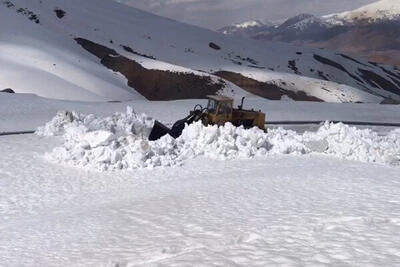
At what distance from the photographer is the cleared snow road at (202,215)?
22.4ft

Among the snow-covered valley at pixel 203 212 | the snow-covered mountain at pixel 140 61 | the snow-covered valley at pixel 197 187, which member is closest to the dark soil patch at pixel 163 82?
the snow-covered mountain at pixel 140 61

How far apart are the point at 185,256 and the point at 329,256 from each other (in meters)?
1.92

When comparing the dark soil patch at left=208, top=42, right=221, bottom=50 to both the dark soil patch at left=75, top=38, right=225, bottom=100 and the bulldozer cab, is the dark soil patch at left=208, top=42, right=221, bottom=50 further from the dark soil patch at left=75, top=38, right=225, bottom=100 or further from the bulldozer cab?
the bulldozer cab

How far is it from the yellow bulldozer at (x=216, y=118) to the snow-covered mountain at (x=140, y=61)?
22.8 meters

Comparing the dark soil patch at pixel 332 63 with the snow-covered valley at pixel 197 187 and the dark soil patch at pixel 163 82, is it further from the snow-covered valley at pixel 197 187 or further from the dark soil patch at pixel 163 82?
the snow-covered valley at pixel 197 187

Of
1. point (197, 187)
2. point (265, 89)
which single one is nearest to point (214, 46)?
point (265, 89)

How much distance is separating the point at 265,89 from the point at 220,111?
152 feet

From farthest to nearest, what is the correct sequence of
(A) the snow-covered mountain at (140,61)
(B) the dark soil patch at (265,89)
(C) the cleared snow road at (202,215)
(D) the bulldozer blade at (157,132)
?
(B) the dark soil patch at (265,89), (A) the snow-covered mountain at (140,61), (D) the bulldozer blade at (157,132), (C) the cleared snow road at (202,215)

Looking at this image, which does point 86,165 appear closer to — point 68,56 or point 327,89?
point 68,56

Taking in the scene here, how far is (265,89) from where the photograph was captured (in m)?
63.4

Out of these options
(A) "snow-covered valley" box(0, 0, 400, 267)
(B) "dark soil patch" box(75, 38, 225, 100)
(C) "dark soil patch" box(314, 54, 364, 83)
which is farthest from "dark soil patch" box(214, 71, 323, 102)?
(C) "dark soil patch" box(314, 54, 364, 83)

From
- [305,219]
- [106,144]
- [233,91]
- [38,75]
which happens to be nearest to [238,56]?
[233,91]

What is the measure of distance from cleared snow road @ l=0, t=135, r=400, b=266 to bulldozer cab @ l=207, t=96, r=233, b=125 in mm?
3750

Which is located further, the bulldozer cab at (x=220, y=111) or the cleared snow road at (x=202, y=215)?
the bulldozer cab at (x=220, y=111)
